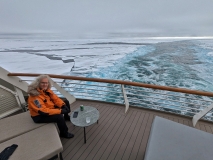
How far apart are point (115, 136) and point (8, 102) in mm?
1758

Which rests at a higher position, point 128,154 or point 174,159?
point 174,159

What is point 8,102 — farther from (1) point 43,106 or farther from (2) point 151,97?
(2) point 151,97

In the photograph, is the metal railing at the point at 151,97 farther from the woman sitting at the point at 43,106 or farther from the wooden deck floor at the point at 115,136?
the woman sitting at the point at 43,106

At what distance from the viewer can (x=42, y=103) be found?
1.31m

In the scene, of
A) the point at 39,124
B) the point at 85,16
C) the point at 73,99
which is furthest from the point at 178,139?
the point at 85,16

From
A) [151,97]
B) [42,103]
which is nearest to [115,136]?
[151,97]

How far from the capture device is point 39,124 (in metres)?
1.27

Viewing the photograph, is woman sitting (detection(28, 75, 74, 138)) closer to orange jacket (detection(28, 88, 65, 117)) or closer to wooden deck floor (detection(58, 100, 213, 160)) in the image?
orange jacket (detection(28, 88, 65, 117))

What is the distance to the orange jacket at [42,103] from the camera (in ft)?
4.07

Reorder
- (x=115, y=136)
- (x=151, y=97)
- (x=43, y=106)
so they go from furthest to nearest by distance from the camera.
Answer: (x=151, y=97) → (x=115, y=136) → (x=43, y=106)

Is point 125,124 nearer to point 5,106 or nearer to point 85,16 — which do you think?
point 5,106

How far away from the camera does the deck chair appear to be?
6.00 ft

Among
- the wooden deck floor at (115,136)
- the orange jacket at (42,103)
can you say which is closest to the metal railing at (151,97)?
the wooden deck floor at (115,136)

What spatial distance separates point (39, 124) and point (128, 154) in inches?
38.5
